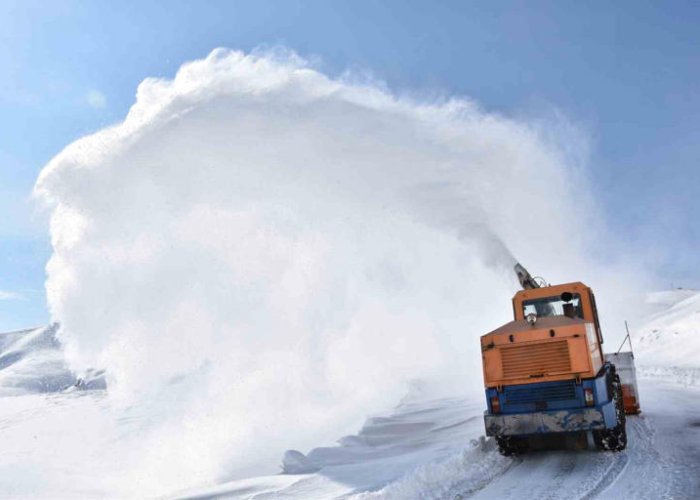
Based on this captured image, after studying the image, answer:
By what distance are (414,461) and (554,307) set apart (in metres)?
4.29

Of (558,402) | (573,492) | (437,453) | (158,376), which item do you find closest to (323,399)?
(158,376)

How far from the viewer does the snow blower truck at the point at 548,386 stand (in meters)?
8.94

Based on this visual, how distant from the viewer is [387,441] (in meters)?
12.7

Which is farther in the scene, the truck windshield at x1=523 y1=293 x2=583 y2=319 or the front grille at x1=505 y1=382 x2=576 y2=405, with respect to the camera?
the truck windshield at x1=523 y1=293 x2=583 y2=319

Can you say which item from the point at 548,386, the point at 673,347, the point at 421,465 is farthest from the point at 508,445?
the point at 673,347

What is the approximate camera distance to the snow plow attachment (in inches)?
519

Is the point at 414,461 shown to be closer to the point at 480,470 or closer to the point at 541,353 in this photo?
the point at 480,470

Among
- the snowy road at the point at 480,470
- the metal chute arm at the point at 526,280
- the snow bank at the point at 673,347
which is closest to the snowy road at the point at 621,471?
the snowy road at the point at 480,470

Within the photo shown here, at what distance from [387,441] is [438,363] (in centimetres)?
1949

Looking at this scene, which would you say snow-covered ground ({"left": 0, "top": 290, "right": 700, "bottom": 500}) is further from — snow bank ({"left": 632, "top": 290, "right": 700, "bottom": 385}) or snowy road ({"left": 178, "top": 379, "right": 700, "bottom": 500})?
snow bank ({"left": 632, "top": 290, "right": 700, "bottom": 385})

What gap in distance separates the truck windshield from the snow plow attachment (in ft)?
9.91

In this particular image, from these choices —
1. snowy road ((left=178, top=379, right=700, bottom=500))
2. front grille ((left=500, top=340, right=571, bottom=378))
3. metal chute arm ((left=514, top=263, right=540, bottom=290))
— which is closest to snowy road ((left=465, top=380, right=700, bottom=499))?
snowy road ((left=178, top=379, right=700, bottom=500))

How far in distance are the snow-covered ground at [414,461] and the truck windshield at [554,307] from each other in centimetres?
255

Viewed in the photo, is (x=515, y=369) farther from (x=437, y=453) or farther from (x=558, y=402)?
(x=437, y=453)
